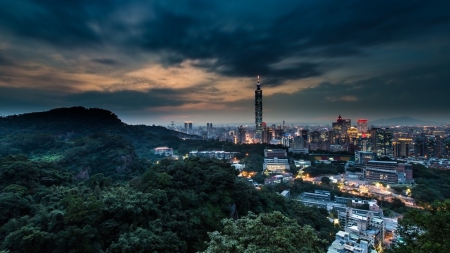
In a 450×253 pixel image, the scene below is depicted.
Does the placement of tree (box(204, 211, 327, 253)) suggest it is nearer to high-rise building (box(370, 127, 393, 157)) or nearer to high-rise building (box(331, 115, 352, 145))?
high-rise building (box(370, 127, 393, 157))

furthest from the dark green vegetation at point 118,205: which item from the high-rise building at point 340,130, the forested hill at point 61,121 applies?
the high-rise building at point 340,130

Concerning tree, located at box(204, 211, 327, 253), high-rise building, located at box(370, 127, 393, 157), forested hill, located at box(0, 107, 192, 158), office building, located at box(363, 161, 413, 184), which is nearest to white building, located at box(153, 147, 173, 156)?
forested hill, located at box(0, 107, 192, 158)

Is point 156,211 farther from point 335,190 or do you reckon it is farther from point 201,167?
point 335,190

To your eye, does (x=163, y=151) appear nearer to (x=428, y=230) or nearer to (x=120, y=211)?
(x=120, y=211)

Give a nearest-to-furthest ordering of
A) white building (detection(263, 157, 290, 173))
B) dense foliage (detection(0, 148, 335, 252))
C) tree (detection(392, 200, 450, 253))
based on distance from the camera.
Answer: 1. tree (detection(392, 200, 450, 253))
2. dense foliage (detection(0, 148, 335, 252))
3. white building (detection(263, 157, 290, 173))

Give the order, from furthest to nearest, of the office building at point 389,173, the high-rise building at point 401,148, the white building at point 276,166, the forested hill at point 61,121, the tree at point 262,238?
the high-rise building at point 401,148 < the white building at point 276,166 < the forested hill at point 61,121 < the office building at point 389,173 < the tree at point 262,238

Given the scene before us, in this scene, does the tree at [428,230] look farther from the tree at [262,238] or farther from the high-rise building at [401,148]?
the high-rise building at [401,148]


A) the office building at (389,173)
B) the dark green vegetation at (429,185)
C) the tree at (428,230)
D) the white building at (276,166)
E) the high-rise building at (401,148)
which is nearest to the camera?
the tree at (428,230)

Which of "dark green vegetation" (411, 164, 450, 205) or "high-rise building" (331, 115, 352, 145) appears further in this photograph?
"high-rise building" (331, 115, 352, 145)
